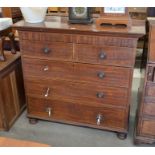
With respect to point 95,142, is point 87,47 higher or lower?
higher

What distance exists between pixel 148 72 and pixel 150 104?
0.80 ft

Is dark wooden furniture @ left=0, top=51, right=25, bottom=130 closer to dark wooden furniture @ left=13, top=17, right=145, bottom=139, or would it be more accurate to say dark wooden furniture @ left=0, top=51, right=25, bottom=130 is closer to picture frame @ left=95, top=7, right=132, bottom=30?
dark wooden furniture @ left=13, top=17, right=145, bottom=139

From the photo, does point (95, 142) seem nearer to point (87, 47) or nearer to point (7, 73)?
point (87, 47)

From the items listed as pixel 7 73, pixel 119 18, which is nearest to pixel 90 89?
pixel 119 18

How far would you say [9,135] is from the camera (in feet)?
6.07

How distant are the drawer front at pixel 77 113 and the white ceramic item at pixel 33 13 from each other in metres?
0.66

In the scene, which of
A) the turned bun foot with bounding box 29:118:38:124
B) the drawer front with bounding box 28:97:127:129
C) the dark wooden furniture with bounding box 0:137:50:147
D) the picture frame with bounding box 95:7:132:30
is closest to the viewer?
the dark wooden furniture with bounding box 0:137:50:147

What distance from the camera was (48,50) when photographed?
5.24ft

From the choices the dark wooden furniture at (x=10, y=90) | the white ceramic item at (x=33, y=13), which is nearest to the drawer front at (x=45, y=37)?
the white ceramic item at (x=33, y=13)

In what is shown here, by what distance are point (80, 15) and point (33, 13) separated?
0.34 m

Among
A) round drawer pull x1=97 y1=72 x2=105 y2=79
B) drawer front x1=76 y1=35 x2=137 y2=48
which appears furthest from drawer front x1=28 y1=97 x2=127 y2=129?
drawer front x1=76 y1=35 x2=137 y2=48

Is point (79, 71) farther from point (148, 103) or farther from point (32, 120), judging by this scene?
point (32, 120)

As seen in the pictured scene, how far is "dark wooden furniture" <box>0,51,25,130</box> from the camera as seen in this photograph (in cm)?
179
